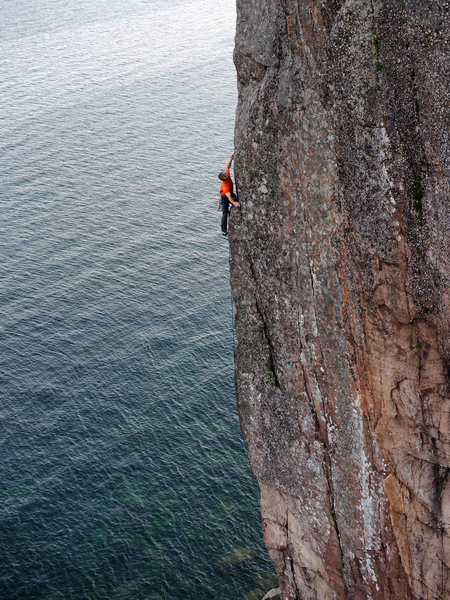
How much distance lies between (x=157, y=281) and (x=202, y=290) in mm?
5656

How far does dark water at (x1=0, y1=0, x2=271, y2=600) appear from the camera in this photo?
47.5 metres

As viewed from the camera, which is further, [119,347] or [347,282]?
[119,347]

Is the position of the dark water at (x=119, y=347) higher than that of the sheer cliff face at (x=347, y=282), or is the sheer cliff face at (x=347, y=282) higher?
the sheer cliff face at (x=347, y=282)

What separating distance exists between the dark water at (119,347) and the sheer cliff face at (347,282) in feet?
79.3

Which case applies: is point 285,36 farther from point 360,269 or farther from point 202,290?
point 202,290

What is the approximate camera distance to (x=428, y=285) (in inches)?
733

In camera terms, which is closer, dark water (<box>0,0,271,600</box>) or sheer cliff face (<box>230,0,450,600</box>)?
sheer cliff face (<box>230,0,450,600</box>)

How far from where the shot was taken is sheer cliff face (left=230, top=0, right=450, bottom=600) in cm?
1784

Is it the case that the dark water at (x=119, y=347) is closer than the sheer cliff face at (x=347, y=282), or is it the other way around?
the sheer cliff face at (x=347, y=282)

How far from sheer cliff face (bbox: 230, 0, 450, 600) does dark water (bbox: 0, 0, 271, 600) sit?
79.3 ft

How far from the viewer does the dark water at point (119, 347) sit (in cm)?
4753

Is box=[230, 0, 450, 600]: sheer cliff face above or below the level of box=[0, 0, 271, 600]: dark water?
above

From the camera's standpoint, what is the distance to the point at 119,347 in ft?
221

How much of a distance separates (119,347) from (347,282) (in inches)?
1932
